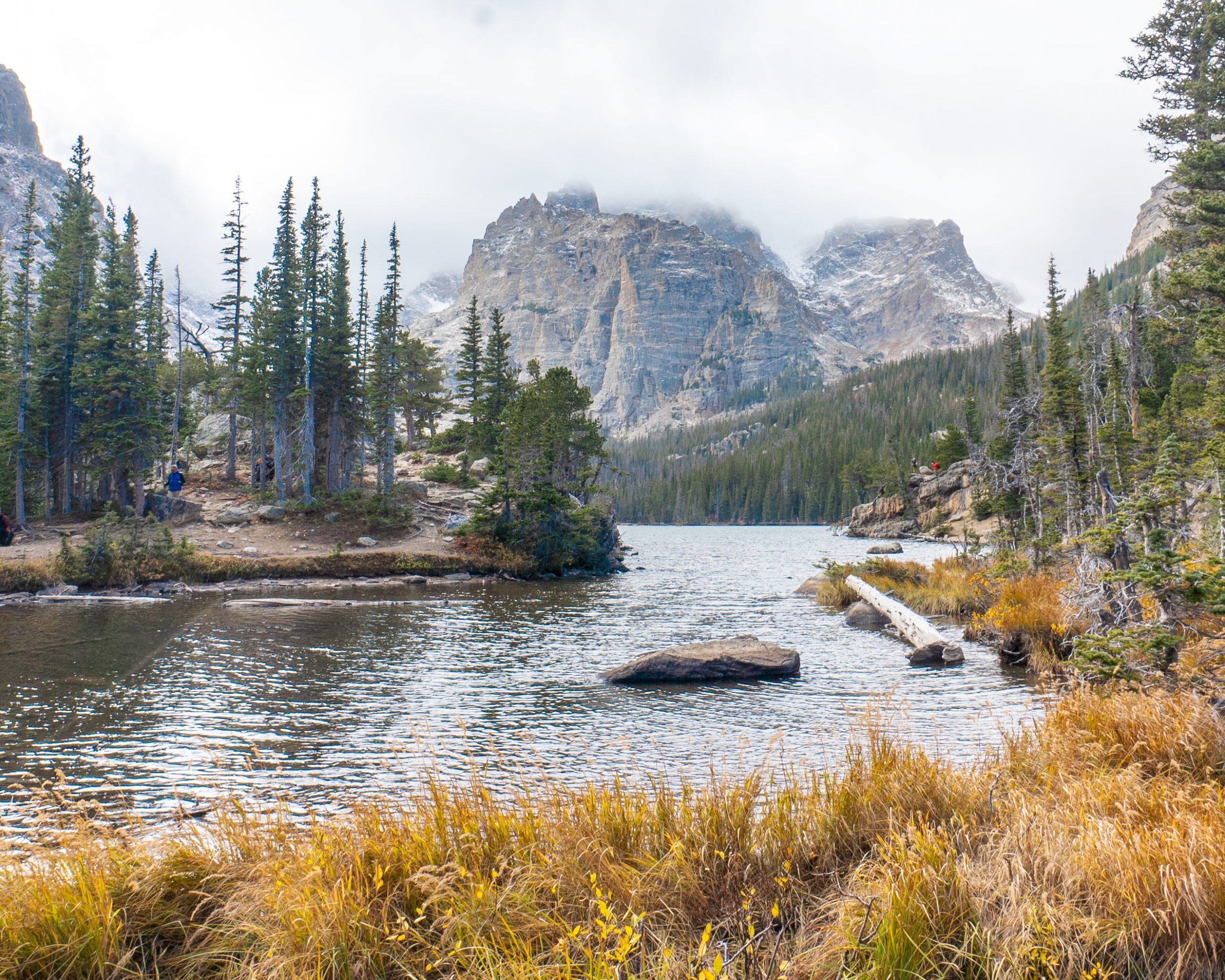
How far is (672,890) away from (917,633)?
1740 cm

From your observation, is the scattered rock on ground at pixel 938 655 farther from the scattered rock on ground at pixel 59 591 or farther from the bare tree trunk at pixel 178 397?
the bare tree trunk at pixel 178 397

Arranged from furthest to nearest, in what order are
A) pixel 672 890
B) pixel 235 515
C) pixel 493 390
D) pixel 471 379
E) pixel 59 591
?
pixel 471 379
pixel 493 390
pixel 235 515
pixel 59 591
pixel 672 890

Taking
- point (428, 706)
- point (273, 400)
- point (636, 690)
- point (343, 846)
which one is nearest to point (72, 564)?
point (273, 400)

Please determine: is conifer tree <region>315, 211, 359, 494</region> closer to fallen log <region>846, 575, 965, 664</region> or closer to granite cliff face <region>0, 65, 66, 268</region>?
fallen log <region>846, 575, 965, 664</region>

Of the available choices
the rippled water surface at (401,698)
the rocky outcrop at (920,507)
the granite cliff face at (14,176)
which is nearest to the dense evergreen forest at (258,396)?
the rippled water surface at (401,698)

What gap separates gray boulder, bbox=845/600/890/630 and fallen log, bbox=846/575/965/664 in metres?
0.18

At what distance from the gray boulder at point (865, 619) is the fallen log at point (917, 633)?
0.18 meters

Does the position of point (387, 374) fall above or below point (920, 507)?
above

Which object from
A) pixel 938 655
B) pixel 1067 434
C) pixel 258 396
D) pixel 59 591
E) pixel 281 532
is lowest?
pixel 938 655

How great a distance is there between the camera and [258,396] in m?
49.4

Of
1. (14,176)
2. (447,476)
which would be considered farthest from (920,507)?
(14,176)

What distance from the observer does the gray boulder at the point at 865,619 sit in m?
24.4

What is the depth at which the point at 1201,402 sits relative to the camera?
31.9m

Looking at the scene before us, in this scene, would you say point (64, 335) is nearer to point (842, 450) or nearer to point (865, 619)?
point (865, 619)
